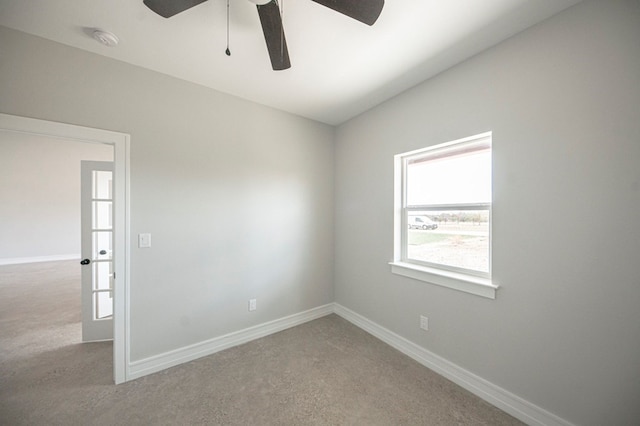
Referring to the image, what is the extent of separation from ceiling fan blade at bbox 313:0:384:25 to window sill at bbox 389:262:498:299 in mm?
1924

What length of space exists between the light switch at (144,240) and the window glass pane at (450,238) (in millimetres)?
2557

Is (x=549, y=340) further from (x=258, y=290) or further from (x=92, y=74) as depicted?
(x=92, y=74)

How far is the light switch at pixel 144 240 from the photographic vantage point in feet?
6.42

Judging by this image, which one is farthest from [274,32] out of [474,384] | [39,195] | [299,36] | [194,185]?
[39,195]

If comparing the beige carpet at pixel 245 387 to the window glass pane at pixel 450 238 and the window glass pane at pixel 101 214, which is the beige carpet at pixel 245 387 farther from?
the window glass pane at pixel 101 214

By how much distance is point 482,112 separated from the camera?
1743 millimetres

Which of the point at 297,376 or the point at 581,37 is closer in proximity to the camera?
the point at 581,37

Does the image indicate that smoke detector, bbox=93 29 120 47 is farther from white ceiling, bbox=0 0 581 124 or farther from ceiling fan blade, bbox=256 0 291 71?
ceiling fan blade, bbox=256 0 291 71

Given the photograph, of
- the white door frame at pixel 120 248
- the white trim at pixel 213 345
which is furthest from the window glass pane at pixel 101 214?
the white trim at pixel 213 345

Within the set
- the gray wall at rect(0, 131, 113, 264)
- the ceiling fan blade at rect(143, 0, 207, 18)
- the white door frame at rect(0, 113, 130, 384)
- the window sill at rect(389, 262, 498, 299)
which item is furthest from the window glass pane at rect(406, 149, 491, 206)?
the gray wall at rect(0, 131, 113, 264)

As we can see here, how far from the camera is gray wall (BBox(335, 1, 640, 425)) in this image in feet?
3.97

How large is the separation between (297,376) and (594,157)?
2.60 metres

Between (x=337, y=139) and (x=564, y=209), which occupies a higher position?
(x=337, y=139)

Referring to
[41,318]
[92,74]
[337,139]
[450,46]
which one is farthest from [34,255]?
[450,46]
